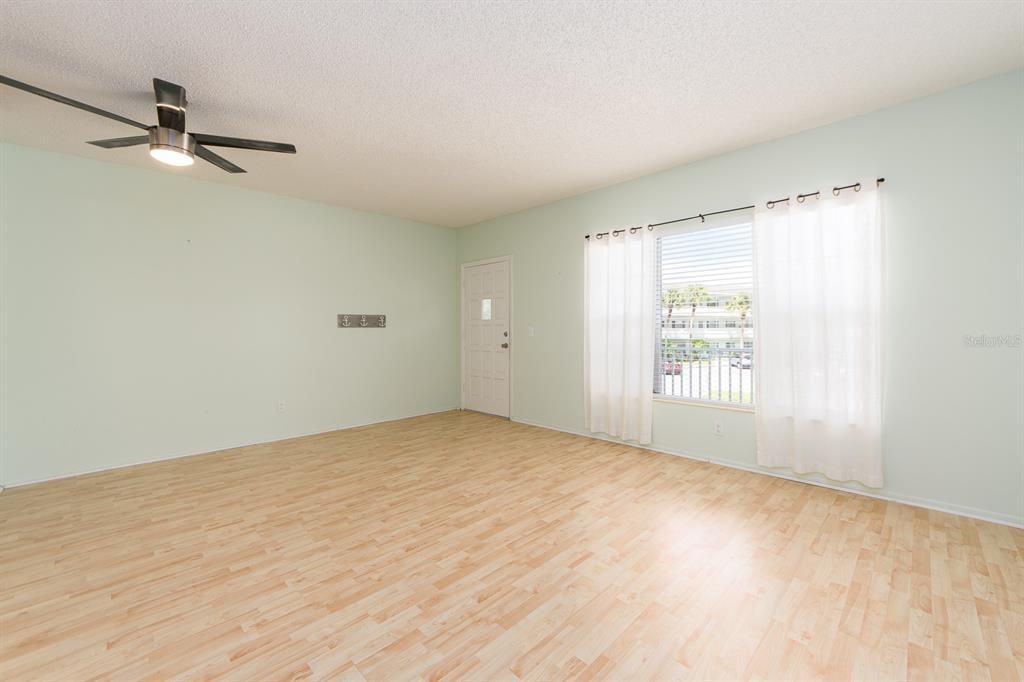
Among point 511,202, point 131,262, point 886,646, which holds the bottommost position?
point 886,646

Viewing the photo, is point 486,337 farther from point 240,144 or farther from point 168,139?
point 168,139

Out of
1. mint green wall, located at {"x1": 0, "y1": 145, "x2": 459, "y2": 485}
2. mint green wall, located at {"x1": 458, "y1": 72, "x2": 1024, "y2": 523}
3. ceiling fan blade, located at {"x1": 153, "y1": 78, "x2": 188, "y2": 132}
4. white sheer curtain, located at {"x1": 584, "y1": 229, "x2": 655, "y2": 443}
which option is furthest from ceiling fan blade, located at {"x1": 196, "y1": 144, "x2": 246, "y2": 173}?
white sheer curtain, located at {"x1": 584, "y1": 229, "x2": 655, "y2": 443}

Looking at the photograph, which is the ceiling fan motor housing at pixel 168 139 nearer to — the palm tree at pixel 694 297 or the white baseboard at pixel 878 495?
the palm tree at pixel 694 297

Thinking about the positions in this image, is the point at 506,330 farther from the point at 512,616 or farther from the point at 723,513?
the point at 512,616

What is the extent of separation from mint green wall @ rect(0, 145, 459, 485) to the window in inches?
146

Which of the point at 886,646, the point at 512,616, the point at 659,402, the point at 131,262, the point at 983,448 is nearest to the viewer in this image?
the point at 886,646

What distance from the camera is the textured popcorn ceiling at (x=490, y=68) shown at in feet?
6.96

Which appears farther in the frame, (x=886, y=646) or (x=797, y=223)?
(x=797, y=223)

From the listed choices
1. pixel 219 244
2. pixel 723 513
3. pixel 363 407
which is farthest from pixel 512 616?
pixel 219 244

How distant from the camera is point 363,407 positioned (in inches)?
223

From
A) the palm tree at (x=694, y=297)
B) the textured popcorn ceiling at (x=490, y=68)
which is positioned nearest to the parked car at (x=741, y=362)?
the palm tree at (x=694, y=297)

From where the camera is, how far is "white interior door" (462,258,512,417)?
19.8ft

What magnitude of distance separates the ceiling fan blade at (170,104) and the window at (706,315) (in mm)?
4113

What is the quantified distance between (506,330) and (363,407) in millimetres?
2258
